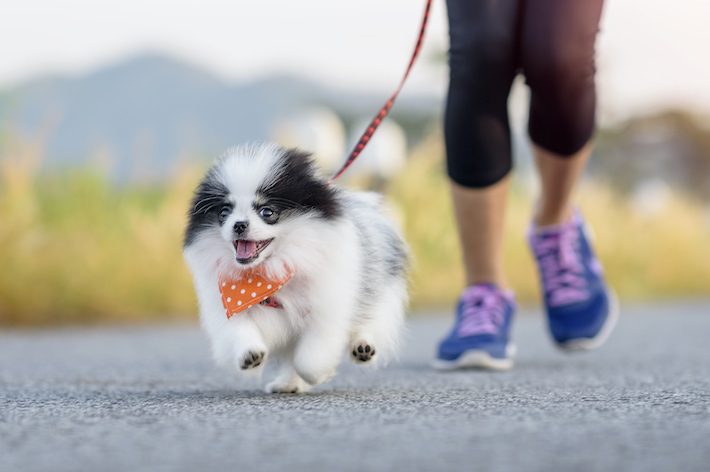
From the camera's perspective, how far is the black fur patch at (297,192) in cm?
206

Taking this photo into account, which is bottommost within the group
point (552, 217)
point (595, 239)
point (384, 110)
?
point (552, 217)

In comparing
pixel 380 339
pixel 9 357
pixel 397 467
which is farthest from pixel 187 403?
pixel 9 357

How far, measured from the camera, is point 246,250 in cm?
204

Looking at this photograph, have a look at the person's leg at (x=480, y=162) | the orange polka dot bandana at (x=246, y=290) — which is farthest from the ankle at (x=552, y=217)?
the orange polka dot bandana at (x=246, y=290)

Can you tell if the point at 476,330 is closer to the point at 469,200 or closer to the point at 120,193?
the point at 469,200

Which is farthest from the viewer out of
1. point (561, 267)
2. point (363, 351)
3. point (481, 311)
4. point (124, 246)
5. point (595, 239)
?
point (595, 239)

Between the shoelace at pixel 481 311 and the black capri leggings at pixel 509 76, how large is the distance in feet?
1.25

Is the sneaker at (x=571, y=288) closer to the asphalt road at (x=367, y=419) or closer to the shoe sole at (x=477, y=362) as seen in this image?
the asphalt road at (x=367, y=419)

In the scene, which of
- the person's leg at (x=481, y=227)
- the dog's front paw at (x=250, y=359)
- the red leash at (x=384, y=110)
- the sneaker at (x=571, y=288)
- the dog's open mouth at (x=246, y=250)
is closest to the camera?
the dog's front paw at (x=250, y=359)

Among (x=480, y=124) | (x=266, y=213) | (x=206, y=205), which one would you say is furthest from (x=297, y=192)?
(x=480, y=124)

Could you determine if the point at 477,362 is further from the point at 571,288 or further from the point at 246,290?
the point at 246,290

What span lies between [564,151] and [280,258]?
4.18ft

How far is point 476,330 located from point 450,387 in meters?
0.62

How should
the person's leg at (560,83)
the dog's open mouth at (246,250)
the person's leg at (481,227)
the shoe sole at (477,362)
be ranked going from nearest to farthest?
the dog's open mouth at (246,250), the person's leg at (560,83), the shoe sole at (477,362), the person's leg at (481,227)
